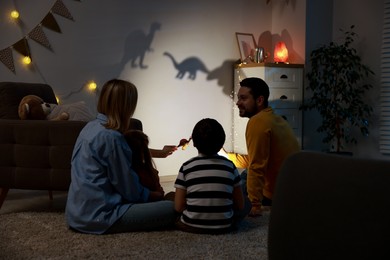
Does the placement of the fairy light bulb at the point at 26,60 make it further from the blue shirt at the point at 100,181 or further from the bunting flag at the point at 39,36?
the blue shirt at the point at 100,181

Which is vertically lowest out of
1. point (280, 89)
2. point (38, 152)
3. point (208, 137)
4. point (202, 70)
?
point (38, 152)

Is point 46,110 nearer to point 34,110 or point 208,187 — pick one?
point 34,110

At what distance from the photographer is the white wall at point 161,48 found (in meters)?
3.63

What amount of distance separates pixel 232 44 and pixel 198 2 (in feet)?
1.82

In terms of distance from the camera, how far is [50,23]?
3613 mm

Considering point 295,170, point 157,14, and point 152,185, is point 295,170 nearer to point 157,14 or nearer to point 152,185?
point 152,185

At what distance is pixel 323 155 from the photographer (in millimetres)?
893

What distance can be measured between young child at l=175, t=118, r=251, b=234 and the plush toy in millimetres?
1128

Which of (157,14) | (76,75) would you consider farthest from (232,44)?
(76,75)

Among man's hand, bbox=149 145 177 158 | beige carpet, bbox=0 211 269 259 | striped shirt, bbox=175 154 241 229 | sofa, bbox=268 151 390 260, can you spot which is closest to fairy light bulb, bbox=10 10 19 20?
man's hand, bbox=149 145 177 158

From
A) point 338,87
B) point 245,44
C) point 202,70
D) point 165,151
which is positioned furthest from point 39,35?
point 338,87

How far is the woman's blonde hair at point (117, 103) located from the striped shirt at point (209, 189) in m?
0.37

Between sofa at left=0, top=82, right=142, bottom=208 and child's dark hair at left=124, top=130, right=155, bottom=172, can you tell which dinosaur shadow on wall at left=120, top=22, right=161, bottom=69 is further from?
child's dark hair at left=124, top=130, right=155, bottom=172

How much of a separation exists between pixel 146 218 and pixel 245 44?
2964 mm
